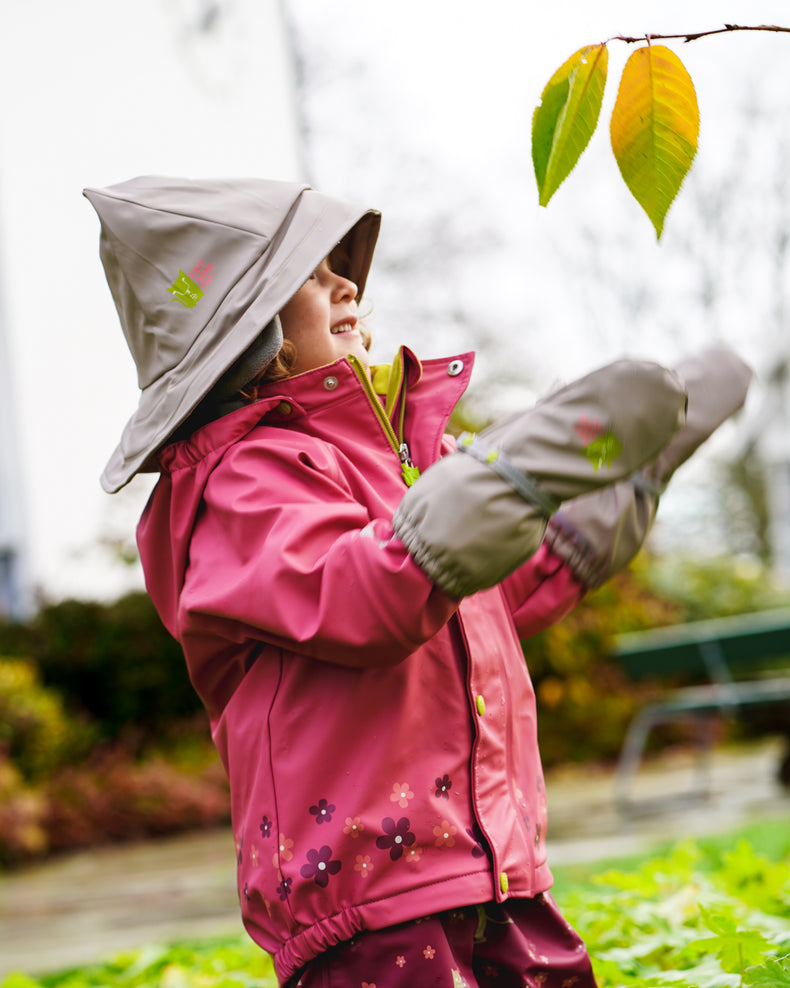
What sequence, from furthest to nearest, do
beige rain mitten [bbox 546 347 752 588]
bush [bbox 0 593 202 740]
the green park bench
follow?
bush [bbox 0 593 202 740]
the green park bench
beige rain mitten [bbox 546 347 752 588]

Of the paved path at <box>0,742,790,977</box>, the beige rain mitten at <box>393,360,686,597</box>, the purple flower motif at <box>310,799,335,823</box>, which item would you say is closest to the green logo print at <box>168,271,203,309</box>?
the beige rain mitten at <box>393,360,686,597</box>

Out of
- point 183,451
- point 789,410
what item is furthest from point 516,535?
point 789,410

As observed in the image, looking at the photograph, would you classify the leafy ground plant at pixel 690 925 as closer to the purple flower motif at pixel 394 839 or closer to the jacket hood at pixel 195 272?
the purple flower motif at pixel 394 839

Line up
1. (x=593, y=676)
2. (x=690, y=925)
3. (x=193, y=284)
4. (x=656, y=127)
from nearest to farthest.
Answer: (x=656, y=127)
(x=193, y=284)
(x=690, y=925)
(x=593, y=676)

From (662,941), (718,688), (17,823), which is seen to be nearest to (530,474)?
(662,941)

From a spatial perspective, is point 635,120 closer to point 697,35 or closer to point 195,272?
point 697,35

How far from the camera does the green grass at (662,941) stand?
1843mm

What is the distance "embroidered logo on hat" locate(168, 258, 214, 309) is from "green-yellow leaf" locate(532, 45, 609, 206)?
565 mm

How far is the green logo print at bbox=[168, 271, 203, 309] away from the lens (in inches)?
64.2

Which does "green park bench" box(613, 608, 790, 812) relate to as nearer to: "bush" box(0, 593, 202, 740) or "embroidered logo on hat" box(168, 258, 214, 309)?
"bush" box(0, 593, 202, 740)

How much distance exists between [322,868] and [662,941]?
1.01m

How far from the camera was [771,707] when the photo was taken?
6328 mm

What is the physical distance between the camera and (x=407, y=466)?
66.9 inches

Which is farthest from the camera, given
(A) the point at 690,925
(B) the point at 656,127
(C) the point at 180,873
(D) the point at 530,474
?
(C) the point at 180,873
